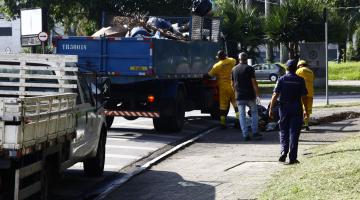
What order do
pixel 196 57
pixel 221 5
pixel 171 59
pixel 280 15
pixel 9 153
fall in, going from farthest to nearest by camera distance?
pixel 221 5
pixel 280 15
pixel 196 57
pixel 171 59
pixel 9 153

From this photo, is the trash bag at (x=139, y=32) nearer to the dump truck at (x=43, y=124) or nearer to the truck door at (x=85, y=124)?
the dump truck at (x=43, y=124)

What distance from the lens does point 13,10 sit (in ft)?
138

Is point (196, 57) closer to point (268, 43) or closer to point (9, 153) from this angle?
point (9, 153)

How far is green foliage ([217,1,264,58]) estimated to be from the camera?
4500 centimetres

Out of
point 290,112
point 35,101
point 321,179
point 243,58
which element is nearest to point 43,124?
point 35,101

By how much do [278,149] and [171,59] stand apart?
4687 mm

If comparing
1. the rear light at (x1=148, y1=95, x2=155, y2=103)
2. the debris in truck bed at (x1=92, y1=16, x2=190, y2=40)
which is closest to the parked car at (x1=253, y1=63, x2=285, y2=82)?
the debris in truck bed at (x1=92, y1=16, x2=190, y2=40)

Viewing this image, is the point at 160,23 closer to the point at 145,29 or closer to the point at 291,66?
the point at 145,29

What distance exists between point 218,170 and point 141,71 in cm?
579

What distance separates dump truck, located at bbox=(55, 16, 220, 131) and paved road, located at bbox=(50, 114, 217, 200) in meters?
0.49

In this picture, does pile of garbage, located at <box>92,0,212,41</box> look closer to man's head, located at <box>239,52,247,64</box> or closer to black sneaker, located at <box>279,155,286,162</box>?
man's head, located at <box>239,52,247,64</box>

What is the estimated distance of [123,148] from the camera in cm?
1684

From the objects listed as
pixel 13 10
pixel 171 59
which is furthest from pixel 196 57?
pixel 13 10

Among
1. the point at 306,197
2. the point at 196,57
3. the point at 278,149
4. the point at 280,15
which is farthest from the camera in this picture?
the point at 280,15
